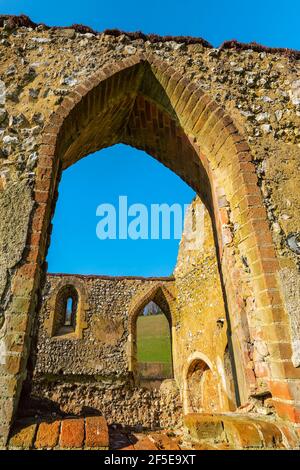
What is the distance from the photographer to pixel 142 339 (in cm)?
2922

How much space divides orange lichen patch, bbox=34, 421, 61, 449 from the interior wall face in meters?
0.24

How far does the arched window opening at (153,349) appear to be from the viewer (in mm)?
15353

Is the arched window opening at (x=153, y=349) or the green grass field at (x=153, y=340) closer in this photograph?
the arched window opening at (x=153, y=349)

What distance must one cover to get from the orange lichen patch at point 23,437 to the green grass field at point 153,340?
21.4 m

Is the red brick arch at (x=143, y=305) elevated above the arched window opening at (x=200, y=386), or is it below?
above

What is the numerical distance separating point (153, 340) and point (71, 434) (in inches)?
1088

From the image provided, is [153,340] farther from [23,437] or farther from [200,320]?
[23,437]

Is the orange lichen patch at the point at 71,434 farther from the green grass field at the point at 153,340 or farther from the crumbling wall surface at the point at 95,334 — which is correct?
the green grass field at the point at 153,340

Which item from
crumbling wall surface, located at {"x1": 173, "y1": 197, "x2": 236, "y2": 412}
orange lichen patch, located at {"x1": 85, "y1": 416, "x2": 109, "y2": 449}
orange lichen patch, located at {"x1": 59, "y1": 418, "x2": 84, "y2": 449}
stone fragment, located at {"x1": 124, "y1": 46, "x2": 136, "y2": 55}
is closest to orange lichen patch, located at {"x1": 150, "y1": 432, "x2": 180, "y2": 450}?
orange lichen patch, located at {"x1": 85, "y1": 416, "x2": 109, "y2": 449}

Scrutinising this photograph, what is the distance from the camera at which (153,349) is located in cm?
2598

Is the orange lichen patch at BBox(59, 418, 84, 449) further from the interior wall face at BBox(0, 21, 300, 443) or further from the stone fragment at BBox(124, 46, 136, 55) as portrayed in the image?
the stone fragment at BBox(124, 46, 136, 55)

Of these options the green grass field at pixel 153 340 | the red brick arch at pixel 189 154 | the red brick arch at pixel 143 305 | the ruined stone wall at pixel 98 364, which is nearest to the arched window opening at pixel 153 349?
the green grass field at pixel 153 340
